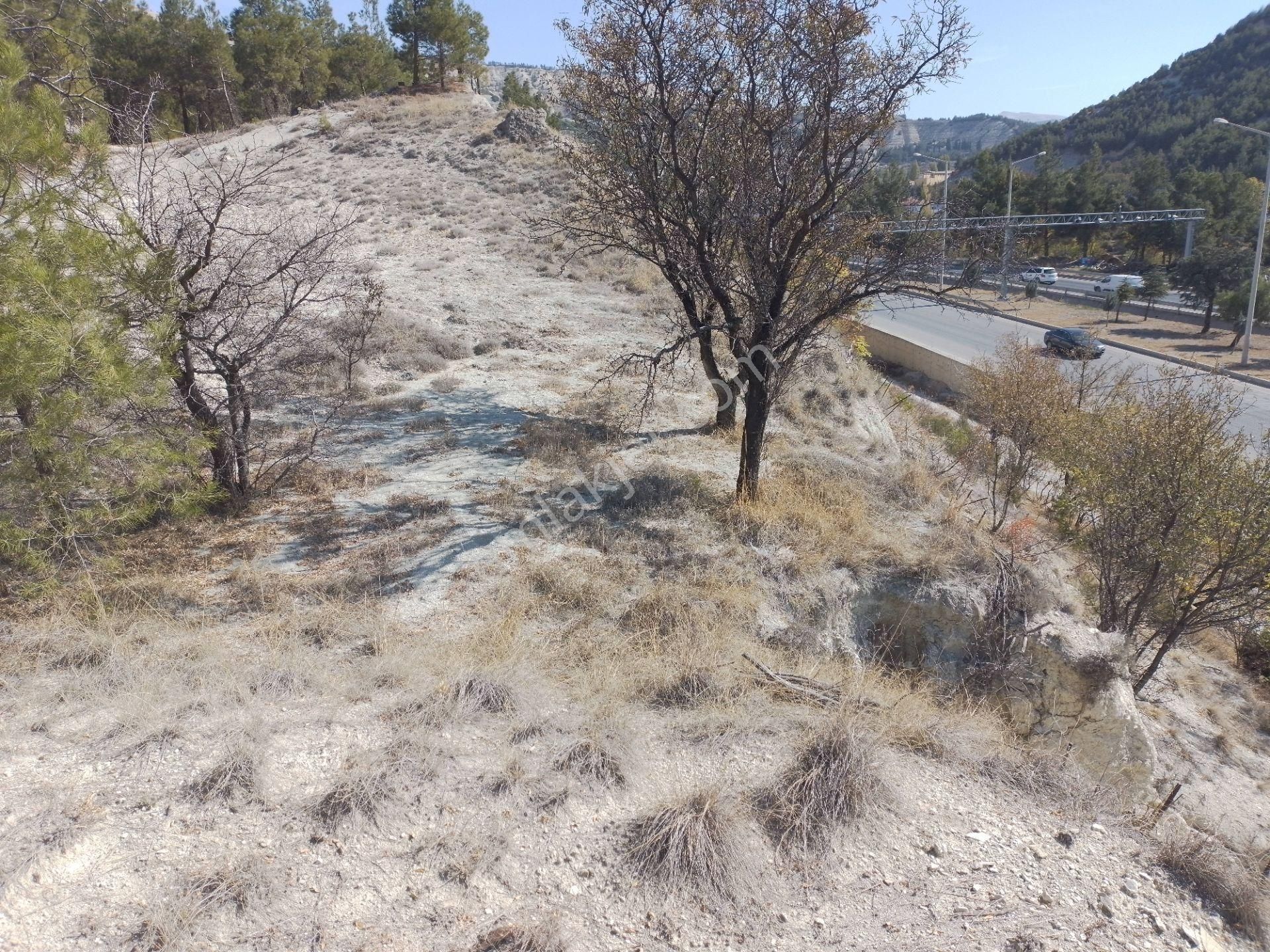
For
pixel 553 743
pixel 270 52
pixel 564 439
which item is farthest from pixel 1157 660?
pixel 270 52

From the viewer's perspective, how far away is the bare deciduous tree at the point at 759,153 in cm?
840

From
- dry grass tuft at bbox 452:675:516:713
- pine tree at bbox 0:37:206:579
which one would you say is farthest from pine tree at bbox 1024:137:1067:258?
pine tree at bbox 0:37:206:579

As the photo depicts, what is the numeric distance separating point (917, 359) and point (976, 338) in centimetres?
543

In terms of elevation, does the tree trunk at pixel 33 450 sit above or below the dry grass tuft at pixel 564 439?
above

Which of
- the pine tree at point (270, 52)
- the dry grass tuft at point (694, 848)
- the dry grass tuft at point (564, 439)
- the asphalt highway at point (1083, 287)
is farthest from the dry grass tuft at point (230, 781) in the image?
the asphalt highway at point (1083, 287)

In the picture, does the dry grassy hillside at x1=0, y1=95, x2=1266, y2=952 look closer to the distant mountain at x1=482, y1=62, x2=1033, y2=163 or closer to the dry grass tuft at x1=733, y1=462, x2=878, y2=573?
A: the dry grass tuft at x1=733, y1=462, x2=878, y2=573

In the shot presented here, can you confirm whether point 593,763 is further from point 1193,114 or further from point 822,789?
point 1193,114

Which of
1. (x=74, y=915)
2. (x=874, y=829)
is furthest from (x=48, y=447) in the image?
(x=874, y=829)

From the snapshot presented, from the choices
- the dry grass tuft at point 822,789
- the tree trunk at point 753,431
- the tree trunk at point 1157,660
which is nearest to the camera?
the dry grass tuft at point 822,789

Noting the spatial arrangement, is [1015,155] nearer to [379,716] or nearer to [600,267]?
[600,267]

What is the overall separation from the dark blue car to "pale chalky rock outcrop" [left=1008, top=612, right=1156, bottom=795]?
55.4 ft

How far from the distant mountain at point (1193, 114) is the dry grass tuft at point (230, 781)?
227ft

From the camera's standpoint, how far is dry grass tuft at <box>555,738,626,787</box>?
4.47 metres

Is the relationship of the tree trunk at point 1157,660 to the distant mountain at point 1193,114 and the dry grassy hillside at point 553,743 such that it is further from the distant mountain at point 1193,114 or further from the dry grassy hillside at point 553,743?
the distant mountain at point 1193,114
